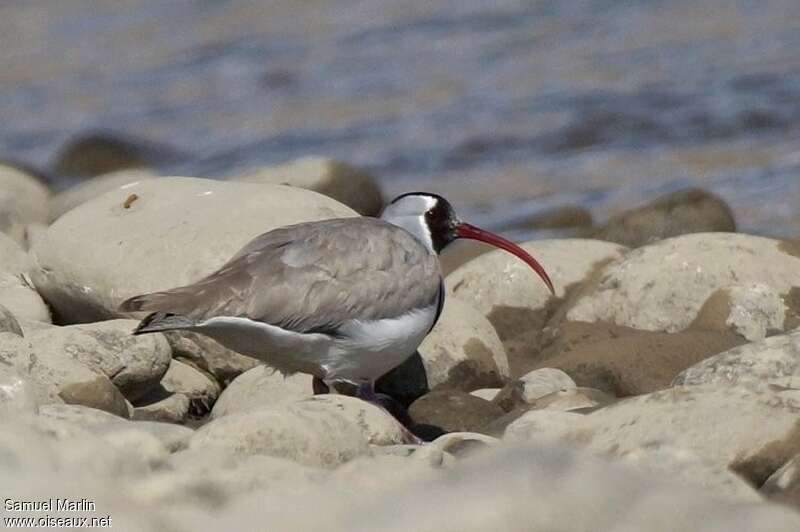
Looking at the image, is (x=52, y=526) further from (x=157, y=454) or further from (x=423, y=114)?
(x=423, y=114)

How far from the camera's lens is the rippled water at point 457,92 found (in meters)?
15.5

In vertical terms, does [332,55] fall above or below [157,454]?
below

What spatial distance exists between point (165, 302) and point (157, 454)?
2.66 m

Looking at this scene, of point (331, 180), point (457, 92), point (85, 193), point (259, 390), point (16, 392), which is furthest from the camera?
point (457, 92)

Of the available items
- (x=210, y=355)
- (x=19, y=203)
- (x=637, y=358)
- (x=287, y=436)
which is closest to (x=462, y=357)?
(x=637, y=358)

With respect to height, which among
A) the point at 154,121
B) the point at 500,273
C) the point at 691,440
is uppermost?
the point at 691,440

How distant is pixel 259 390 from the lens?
7953mm

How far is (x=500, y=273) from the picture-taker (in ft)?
31.9

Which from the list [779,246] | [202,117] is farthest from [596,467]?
[202,117]

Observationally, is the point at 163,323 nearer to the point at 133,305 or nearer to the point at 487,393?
the point at 133,305

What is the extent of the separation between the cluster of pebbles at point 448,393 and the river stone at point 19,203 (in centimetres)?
13

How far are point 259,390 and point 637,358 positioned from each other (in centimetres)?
176

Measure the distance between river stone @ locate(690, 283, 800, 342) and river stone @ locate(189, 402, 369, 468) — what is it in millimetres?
3225

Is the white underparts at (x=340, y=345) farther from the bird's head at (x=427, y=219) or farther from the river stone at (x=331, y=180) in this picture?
the river stone at (x=331, y=180)
